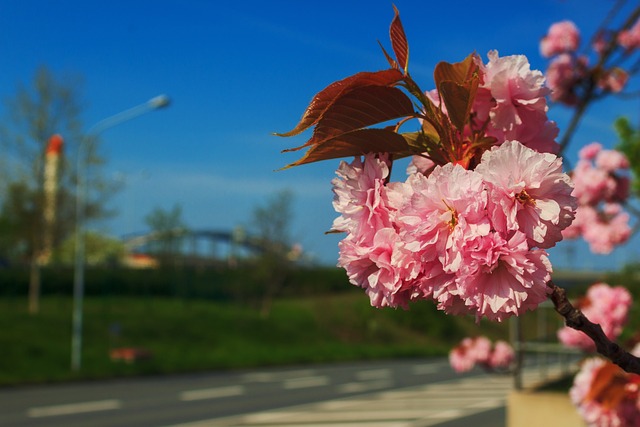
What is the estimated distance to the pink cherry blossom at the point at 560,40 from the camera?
17.0 ft

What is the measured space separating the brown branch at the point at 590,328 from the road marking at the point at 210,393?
14.3 m

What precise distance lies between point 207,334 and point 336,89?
Result: 2565 centimetres

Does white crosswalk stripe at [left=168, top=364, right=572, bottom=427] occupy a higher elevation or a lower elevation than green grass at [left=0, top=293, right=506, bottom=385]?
lower

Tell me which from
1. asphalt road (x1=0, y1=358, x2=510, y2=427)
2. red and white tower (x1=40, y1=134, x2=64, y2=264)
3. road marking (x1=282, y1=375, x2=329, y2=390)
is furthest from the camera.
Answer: red and white tower (x1=40, y1=134, x2=64, y2=264)

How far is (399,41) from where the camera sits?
1.01 metres

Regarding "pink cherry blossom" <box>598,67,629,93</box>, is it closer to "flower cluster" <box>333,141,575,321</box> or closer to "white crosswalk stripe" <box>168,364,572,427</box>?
"flower cluster" <box>333,141,575,321</box>

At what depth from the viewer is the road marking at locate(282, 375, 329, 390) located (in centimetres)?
1739

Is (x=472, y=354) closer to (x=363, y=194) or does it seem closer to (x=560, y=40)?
(x=560, y=40)

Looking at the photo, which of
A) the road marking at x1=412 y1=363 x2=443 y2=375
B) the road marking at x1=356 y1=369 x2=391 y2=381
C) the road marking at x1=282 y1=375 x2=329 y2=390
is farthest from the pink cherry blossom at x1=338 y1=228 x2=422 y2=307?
the road marking at x1=412 y1=363 x2=443 y2=375

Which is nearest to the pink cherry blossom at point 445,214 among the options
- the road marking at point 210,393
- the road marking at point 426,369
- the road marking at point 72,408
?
→ the road marking at point 72,408

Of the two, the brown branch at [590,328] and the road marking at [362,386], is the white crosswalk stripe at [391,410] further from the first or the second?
the brown branch at [590,328]

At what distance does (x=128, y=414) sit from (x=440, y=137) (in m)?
12.5

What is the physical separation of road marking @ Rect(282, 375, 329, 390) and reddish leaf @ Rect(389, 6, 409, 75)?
16.4 meters

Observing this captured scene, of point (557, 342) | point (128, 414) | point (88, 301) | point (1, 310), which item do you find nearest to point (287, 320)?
point (88, 301)
